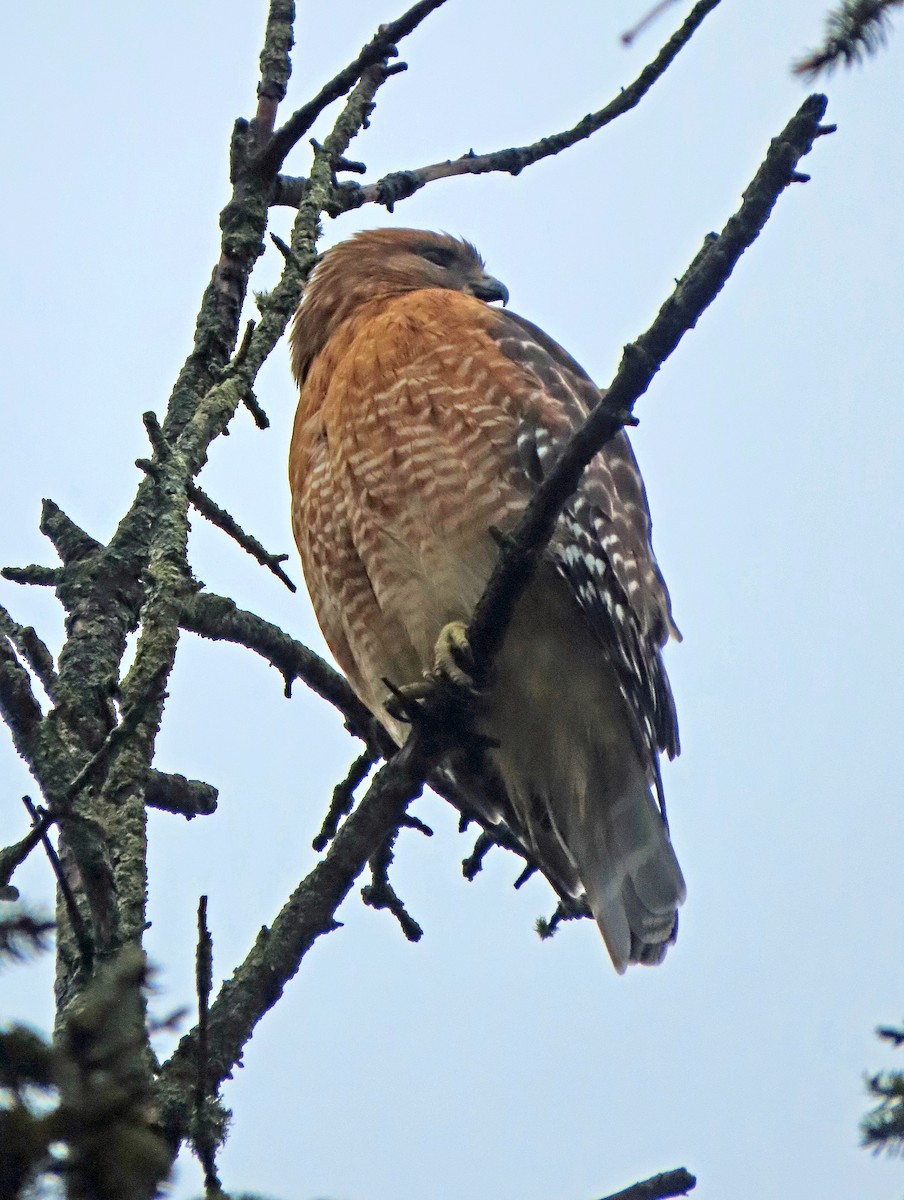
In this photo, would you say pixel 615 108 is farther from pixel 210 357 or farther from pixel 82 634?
pixel 82 634

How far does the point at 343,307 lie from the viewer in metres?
5.60

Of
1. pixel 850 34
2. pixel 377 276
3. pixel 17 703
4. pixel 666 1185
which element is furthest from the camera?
pixel 377 276

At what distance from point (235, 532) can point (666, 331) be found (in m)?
1.25

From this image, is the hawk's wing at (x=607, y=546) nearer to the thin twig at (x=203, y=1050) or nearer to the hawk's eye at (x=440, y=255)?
the hawk's eye at (x=440, y=255)

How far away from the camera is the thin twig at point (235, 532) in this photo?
3.45m

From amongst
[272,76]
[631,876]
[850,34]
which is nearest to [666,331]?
[850,34]

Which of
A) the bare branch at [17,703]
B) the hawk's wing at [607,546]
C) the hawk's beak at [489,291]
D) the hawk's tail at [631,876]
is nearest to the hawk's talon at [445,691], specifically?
the hawk's wing at [607,546]

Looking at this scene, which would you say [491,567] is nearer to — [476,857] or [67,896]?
[476,857]

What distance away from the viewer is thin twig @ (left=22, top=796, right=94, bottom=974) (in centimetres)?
221

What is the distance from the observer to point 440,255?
637 centimetres

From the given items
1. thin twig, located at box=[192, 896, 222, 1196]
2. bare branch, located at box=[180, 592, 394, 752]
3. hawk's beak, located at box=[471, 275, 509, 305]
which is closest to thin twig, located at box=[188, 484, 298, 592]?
bare branch, located at box=[180, 592, 394, 752]

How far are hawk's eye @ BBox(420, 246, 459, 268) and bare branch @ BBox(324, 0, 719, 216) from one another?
1.42 metres

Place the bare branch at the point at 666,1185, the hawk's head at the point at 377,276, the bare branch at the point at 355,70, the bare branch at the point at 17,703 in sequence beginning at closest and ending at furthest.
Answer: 1. the bare branch at the point at 666,1185
2. the bare branch at the point at 17,703
3. the bare branch at the point at 355,70
4. the hawk's head at the point at 377,276

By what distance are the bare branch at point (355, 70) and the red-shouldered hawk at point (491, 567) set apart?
87 centimetres
